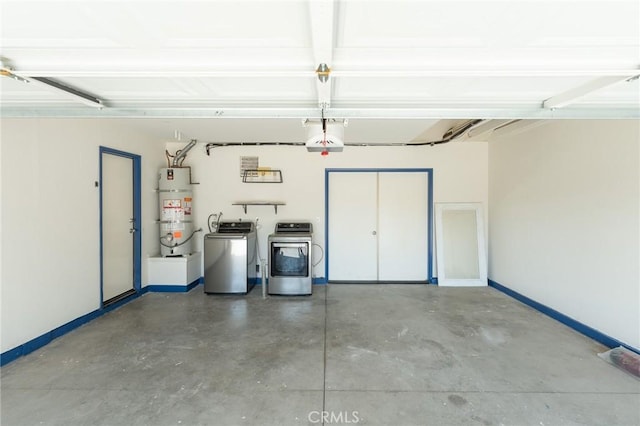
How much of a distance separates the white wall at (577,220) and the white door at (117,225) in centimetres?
550

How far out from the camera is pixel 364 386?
2279 mm

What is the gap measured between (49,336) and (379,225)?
4.39 metres

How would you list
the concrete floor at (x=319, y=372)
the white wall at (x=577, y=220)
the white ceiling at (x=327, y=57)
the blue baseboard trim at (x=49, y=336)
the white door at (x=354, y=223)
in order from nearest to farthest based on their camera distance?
the white ceiling at (x=327, y=57) → the concrete floor at (x=319, y=372) → the blue baseboard trim at (x=49, y=336) → the white wall at (x=577, y=220) → the white door at (x=354, y=223)

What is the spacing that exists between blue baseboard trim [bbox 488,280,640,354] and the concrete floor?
0.30 ft

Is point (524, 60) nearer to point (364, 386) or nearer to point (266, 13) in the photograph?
point (266, 13)

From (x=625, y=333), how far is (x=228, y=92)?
13.1 ft

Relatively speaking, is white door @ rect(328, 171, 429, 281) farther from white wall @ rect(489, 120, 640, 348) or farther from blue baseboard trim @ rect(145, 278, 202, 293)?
blue baseboard trim @ rect(145, 278, 202, 293)

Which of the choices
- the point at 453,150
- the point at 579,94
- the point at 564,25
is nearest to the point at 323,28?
the point at 564,25

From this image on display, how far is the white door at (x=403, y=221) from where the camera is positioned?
517 cm

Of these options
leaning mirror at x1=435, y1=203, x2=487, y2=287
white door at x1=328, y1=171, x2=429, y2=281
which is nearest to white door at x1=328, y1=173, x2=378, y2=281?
white door at x1=328, y1=171, x2=429, y2=281

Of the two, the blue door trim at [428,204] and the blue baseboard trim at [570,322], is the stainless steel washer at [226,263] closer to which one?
the blue door trim at [428,204]

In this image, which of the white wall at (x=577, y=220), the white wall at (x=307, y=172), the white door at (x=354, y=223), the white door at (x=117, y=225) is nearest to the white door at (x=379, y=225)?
the white door at (x=354, y=223)

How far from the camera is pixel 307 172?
5105mm

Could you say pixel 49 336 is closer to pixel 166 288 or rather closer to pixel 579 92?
pixel 166 288
